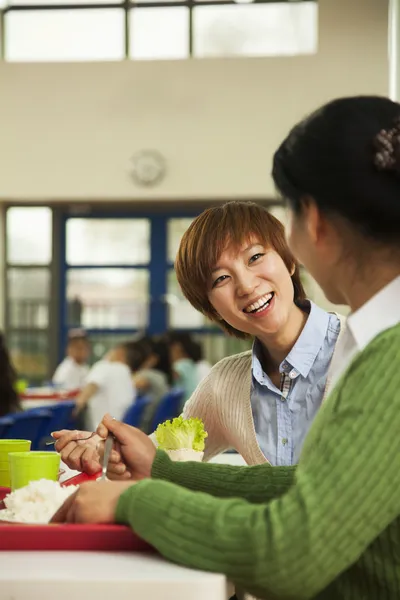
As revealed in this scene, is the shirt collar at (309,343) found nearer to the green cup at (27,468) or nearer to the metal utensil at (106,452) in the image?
the metal utensil at (106,452)

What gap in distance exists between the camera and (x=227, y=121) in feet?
30.6

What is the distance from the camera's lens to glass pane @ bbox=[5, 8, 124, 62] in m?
9.74

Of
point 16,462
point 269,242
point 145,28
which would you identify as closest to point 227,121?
point 145,28

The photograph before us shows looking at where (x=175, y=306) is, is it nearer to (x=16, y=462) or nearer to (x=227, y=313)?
(x=227, y=313)

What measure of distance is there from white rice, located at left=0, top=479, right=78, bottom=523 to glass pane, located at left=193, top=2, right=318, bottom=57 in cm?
863

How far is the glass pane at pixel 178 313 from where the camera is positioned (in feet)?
32.2

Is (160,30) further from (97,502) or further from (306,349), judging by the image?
(97,502)

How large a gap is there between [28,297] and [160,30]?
3055 mm

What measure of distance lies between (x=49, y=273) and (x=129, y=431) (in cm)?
827

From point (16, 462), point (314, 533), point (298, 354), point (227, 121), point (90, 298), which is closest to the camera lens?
point (314, 533)

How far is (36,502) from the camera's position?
4.37 ft

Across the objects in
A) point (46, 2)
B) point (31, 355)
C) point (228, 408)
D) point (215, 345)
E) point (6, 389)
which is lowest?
point (31, 355)

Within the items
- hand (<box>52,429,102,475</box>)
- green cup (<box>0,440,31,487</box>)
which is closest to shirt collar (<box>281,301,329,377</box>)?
hand (<box>52,429,102,475</box>)

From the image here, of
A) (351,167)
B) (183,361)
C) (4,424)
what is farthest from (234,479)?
(183,361)
